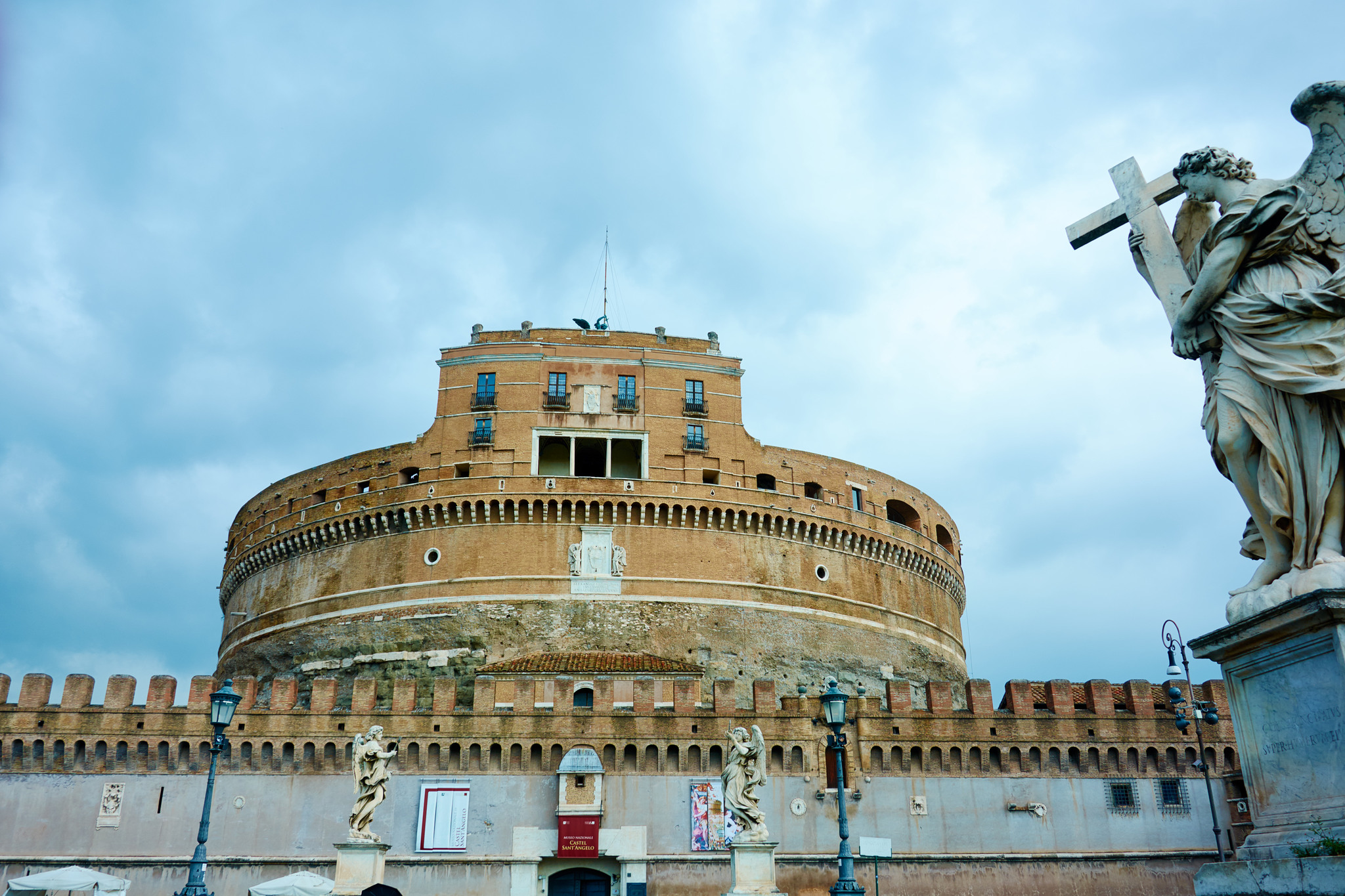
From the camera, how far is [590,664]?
3334 cm

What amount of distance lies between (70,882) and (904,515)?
33.5m

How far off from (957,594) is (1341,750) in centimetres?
4523

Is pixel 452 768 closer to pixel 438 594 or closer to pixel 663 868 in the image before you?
pixel 663 868

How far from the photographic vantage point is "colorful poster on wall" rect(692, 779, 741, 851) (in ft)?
89.8

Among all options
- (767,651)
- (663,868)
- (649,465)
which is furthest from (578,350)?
(663,868)

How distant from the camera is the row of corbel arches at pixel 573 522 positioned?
38.2 meters

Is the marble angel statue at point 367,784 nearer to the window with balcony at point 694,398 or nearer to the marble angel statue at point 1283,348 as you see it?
the marble angel statue at point 1283,348

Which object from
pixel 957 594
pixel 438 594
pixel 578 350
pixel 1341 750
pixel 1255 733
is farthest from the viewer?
pixel 957 594

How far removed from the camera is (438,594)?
3762cm

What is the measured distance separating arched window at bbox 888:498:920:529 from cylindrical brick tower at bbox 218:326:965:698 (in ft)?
7.77

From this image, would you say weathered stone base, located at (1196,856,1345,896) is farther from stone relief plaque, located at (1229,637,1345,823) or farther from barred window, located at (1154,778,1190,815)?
barred window, located at (1154,778,1190,815)

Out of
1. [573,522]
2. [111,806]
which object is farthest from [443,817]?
[573,522]

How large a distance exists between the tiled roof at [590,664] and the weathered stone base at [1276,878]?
28.1m

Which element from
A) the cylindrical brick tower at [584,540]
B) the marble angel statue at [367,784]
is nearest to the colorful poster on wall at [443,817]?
the marble angel statue at [367,784]
